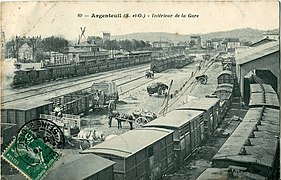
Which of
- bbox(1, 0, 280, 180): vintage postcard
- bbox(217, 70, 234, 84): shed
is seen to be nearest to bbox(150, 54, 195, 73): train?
bbox(1, 0, 280, 180): vintage postcard

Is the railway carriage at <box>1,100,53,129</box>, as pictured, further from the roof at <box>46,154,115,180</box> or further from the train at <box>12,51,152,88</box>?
the roof at <box>46,154,115,180</box>

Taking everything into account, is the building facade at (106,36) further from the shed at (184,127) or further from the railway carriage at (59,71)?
the shed at (184,127)

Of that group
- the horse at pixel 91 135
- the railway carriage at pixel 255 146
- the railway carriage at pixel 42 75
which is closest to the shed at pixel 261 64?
the railway carriage at pixel 255 146

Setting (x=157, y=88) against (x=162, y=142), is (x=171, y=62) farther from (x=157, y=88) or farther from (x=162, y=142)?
(x=162, y=142)

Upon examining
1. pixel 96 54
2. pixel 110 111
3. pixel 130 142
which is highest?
pixel 96 54

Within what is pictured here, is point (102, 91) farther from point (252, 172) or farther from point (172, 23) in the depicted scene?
point (252, 172)

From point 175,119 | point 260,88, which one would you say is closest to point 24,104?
point 175,119
